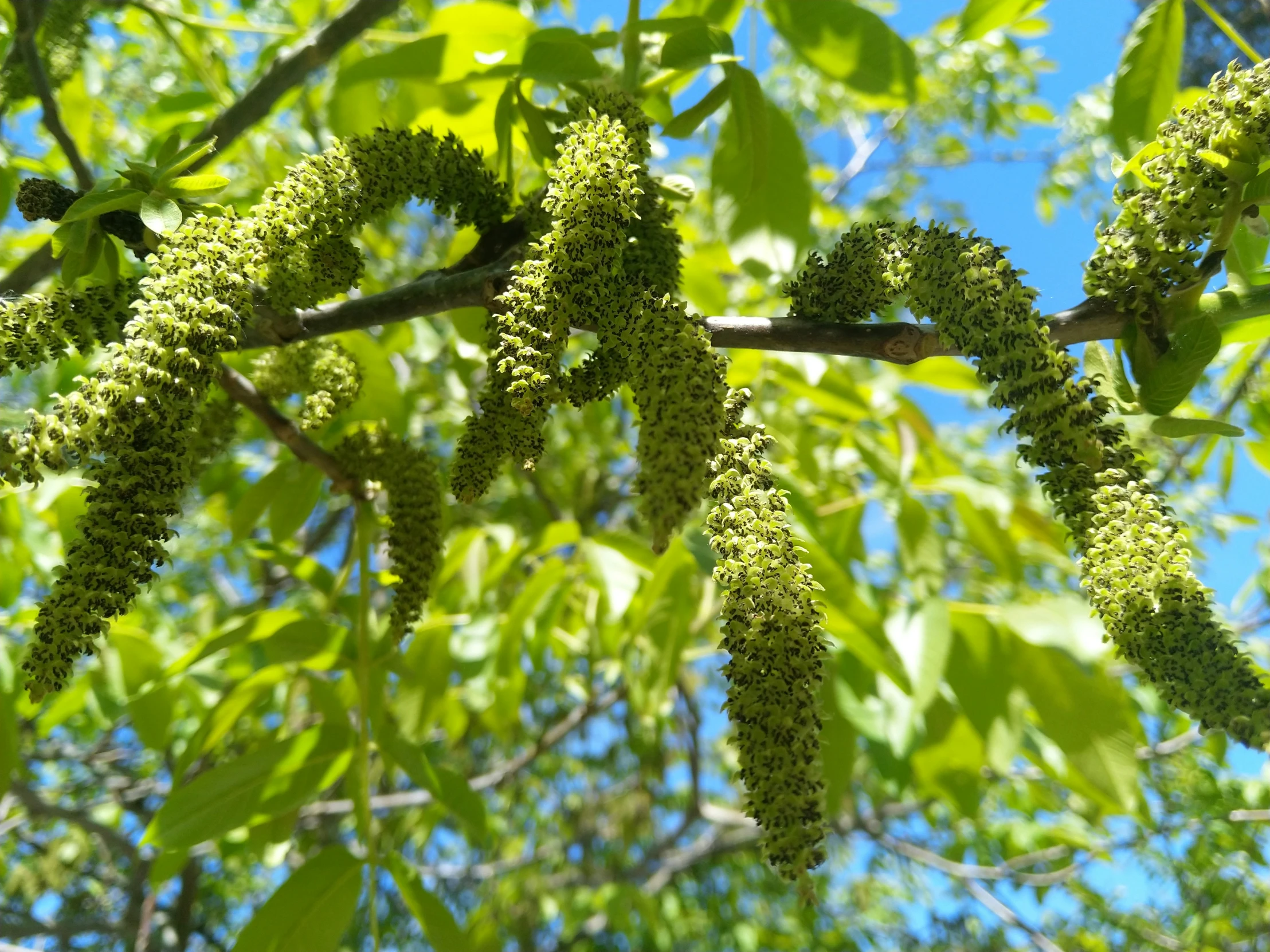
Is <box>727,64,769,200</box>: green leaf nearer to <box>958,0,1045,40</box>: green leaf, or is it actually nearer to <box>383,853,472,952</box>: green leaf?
<box>958,0,1045,40</box>: green leaf

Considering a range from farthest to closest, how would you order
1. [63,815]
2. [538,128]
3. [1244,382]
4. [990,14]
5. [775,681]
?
1. [63,815]
2. [1244,382]
3. [990,14]
4. [538,128]
5. [775,681]

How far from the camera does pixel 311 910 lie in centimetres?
151

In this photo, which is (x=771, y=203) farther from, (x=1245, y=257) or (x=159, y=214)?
(x=159, y=214)

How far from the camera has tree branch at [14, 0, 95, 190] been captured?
1604 millimetres

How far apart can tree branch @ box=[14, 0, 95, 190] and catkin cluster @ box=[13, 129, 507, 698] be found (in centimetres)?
80

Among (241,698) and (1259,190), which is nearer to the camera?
(1259,190)

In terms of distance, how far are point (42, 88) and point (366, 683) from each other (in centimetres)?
126

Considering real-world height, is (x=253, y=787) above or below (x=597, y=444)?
Result: below

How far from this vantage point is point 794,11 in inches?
70.2

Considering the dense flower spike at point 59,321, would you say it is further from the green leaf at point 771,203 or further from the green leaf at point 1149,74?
the green leaf at point 1149,74

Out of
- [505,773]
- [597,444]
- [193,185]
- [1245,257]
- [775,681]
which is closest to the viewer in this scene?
[775,681]

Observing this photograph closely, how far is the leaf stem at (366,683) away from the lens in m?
1.62

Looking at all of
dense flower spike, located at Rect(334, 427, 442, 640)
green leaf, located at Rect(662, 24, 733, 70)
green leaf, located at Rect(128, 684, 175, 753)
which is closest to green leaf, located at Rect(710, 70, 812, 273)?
green leaf, located at Rect(662, 24, 733, 70)

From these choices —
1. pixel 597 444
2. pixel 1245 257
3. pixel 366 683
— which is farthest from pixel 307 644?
pixel 597 444
